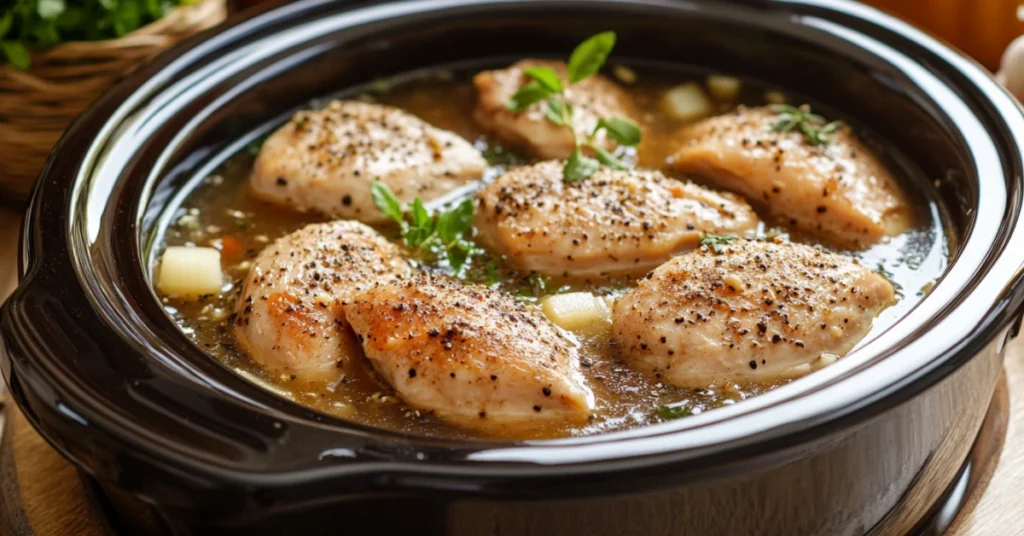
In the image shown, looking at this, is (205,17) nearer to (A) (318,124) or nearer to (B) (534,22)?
(A) (318,124)

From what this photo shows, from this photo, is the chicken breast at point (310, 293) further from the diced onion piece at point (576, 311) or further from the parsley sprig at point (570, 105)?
the parsley sprig at point (570, 105)

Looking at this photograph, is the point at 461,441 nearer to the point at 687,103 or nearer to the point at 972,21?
the point at 687,103

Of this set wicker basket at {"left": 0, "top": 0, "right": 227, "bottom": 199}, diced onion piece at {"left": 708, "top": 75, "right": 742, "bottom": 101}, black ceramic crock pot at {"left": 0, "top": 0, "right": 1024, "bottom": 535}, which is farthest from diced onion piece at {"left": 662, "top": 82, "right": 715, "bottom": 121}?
wicker basket at {"left": 0, "top": 0, "right": 227, "bottom": 199}

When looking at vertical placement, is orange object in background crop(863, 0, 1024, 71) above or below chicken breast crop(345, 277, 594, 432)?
above

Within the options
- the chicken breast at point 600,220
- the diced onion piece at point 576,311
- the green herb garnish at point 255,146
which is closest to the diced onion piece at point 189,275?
the green herb garnish at point 255,146

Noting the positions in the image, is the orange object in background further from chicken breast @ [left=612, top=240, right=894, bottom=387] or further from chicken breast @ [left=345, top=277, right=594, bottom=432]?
chicken breast @ [left=345, top=277, right=594, bottom=432]

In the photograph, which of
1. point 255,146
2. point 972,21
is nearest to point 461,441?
point 255,146
